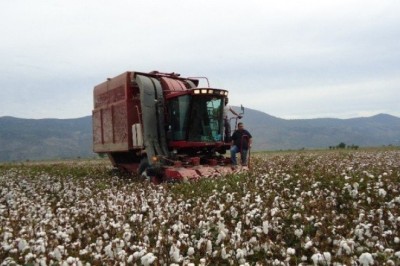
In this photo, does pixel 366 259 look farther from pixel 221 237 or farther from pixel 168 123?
pixel 168 123

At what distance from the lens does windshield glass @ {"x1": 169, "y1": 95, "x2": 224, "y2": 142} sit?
2194 cm

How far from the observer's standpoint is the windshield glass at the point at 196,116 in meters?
21.9

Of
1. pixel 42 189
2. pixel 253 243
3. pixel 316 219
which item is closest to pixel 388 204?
pixel 316 219

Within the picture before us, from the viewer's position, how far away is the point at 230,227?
991 cm

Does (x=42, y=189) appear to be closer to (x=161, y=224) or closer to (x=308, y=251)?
(x=161, y=224)

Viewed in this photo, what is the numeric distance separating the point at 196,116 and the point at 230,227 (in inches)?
495

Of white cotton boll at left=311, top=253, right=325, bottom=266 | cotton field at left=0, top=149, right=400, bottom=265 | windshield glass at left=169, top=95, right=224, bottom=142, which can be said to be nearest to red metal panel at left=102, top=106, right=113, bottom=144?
windshield glass at left=169, top=95, right=224, bottom=142

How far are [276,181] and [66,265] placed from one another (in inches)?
378

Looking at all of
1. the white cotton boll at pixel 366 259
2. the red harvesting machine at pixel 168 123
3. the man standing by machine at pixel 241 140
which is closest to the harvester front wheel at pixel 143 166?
the red harvesting machine at pixel 168 123

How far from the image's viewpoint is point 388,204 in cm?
993

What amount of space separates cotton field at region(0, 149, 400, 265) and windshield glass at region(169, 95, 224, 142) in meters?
6.16

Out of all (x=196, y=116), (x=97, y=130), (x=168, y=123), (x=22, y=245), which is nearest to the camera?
(x=22, y=245)

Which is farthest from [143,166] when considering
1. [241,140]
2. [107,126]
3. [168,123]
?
[107,126]

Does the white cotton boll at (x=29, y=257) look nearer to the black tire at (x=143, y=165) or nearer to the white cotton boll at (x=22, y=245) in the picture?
the white cotton boll at (x=22, y=245)
